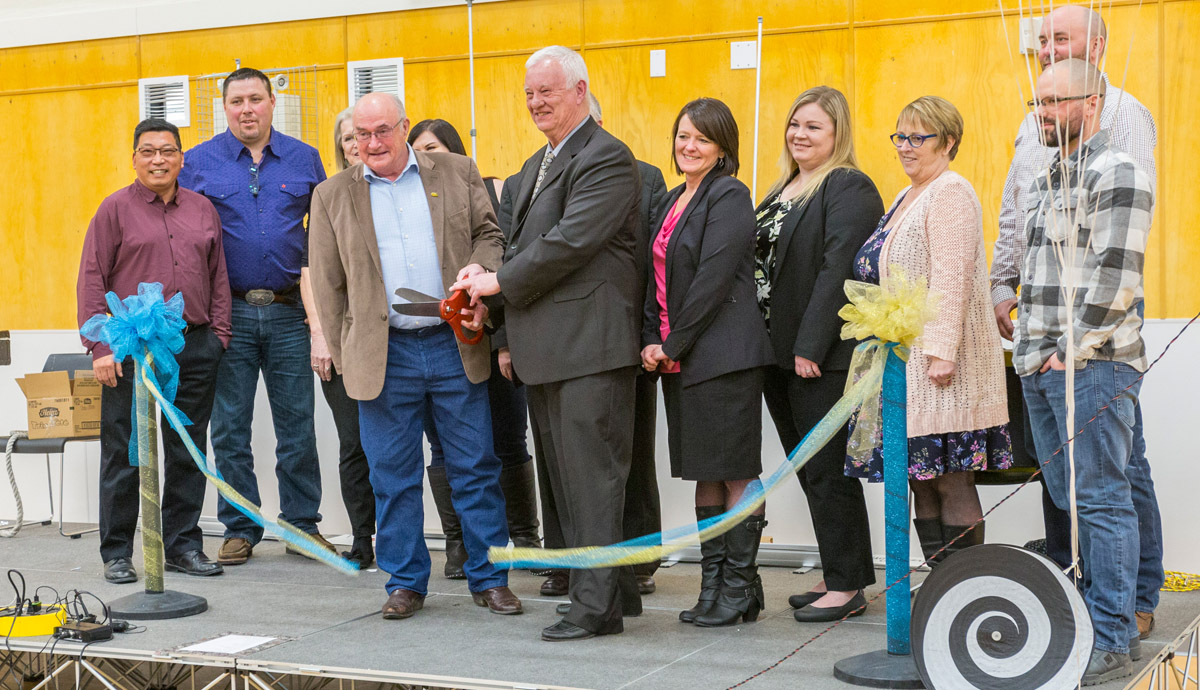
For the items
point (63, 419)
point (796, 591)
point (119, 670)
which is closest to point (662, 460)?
point (796, 591)

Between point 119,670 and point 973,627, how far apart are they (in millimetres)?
2649

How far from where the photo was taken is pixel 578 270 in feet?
11.1

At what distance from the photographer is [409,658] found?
322 cm

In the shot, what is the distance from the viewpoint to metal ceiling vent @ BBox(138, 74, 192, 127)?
269 inches

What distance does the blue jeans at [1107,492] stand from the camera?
2.92 meters

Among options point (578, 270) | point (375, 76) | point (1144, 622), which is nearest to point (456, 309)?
point (578, 270)

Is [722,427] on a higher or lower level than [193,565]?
higher

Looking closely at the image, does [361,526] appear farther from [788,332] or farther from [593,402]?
[788,332]

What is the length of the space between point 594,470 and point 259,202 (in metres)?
2.08

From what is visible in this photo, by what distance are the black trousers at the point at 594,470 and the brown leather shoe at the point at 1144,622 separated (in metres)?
1.42

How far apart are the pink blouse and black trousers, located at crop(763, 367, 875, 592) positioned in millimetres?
404

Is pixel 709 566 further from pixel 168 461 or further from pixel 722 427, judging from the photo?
pixel 168 461

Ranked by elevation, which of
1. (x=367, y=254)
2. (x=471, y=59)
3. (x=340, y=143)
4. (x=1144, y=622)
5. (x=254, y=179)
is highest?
(x=471, y=59)

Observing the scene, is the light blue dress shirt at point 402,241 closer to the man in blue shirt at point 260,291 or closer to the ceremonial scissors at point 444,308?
the ceremonial scissors at point 444,308
